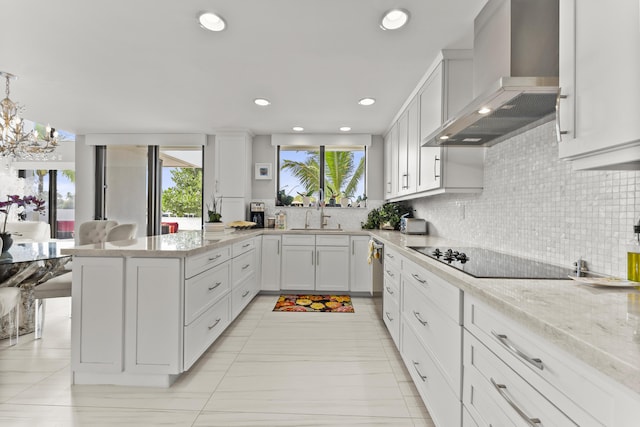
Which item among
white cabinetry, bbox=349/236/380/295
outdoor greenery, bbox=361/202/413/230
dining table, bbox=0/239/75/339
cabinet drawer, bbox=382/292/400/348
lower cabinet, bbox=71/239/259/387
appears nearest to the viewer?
lower cabinet, bbox=71/239/259/387

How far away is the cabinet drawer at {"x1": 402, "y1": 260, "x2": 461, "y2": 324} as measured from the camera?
1336 mm

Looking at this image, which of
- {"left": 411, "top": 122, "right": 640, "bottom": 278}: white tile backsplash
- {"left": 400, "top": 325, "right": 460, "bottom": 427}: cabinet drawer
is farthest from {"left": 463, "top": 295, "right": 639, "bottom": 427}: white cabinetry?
{"left": 411, "top": 122, "right": 640, "bottom": 278}: white tile backsplash

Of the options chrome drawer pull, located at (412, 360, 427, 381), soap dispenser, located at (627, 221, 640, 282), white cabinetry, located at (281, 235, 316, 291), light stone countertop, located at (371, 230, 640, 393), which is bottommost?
chrome drawer pull, located at (412, 360, 427, 381)

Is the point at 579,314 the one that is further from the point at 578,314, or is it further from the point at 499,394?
the point at 499,394

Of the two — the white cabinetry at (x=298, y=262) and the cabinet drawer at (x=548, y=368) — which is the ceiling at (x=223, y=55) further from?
the cabinet drawer at (x=548, y=368)

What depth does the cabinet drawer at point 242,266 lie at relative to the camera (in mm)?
3156

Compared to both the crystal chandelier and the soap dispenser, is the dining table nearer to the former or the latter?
the crystal chandelier

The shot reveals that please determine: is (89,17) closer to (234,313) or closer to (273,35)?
(273,35)

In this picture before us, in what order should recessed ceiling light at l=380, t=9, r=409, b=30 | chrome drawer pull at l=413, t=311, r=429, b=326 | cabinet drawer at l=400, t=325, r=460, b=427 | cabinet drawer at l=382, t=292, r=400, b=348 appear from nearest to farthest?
cabinet drawer at l=400, t=325, r=460, b=427
chrome drawer pull at l=413, t=311, r=429, b=326
recessed ceiling light at l=380, t=9, r=409, b=30
cabinet drawer at l=382, t=292, r=400, b=348

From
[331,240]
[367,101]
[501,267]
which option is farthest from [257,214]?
[501,267]

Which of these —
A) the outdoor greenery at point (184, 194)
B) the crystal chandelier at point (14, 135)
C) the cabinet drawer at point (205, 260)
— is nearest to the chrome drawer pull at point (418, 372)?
the cabinet drawer at point (205, 260)

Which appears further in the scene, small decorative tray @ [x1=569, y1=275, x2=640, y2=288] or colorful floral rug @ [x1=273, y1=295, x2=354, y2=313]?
colorful floral rug @ [x1=273, y1=295, x2=354, y2=313]

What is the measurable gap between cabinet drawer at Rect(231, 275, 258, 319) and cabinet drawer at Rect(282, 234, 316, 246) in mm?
652

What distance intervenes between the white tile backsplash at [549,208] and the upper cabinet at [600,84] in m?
0.37
